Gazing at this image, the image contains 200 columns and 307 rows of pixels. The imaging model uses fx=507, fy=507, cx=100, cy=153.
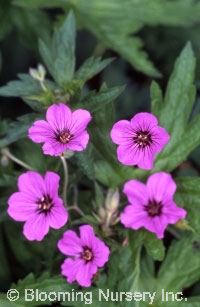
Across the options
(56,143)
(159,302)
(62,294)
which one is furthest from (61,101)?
(159,302)

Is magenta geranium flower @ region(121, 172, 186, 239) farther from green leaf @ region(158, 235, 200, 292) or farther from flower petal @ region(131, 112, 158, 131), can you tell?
green leaf @ region(158, 235, 200, 292)

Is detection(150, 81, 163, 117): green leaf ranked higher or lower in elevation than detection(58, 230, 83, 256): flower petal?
higher

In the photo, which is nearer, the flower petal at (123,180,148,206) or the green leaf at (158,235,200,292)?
the flower petal at (123,180,148,206)

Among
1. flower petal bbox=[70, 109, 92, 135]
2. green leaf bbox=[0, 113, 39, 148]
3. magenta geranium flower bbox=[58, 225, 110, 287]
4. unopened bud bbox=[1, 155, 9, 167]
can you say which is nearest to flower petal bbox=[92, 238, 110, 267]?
magenta geranium flower bbox=[58, 225, 110, 287]

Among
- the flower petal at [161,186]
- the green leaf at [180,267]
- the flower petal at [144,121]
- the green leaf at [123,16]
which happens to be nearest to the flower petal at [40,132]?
the flower petal at [144,121]

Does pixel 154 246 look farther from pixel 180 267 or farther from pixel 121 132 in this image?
pixel 121 132

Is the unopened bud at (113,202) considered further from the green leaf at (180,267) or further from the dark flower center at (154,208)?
the green leaf at (180,267)

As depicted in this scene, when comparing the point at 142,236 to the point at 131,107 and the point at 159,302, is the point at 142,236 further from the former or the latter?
the point at 131,107
